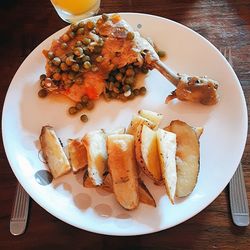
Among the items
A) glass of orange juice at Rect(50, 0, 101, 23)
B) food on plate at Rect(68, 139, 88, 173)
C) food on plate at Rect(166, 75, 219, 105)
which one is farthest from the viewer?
glass of orange juice at Rect(50, 0, 101, 23)

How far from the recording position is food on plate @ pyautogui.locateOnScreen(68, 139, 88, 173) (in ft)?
4.98

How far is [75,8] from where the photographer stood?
2068mm

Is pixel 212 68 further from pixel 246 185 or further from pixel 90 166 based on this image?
pixel 90 166

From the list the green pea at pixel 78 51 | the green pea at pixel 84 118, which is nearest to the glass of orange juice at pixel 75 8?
the green pea at pixel 78 51

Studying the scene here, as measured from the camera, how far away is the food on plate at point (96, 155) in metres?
1.41

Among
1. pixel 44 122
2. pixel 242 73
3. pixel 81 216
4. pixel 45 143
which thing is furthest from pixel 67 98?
pixel 242 73

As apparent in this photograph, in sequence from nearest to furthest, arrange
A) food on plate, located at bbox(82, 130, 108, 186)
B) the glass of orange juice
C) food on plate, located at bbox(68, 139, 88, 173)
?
food on plate, located at bbox(82, 130, 108, 186) → food on plate, located at bbox(68, 139, 88, 173) → the glass of orange juice

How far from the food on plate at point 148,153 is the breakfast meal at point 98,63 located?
0.39 metres

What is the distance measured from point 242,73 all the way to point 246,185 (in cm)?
63

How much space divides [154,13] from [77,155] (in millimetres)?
1094

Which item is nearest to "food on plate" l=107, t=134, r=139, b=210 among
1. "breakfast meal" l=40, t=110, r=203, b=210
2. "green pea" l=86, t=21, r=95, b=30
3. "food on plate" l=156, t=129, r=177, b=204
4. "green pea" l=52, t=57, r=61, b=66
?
"breakfast meal" l=40, t=110, r=203, b=210

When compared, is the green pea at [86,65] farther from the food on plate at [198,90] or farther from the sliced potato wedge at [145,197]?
the sliced potato wedge at [145,197]

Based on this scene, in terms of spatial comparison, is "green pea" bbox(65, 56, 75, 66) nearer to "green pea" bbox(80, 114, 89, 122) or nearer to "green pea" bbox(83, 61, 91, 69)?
"green pea" bbox(83, 61, 91, 69)

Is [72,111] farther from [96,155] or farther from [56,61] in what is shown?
[96,155]
